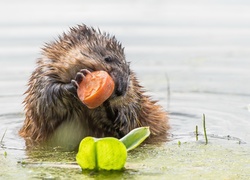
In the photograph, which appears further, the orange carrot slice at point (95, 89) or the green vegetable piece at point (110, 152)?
the orange carrot slice at point (95, 89)

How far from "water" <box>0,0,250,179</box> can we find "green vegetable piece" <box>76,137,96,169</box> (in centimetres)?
9

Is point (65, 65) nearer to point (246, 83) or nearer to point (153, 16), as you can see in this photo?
point (246, 83)

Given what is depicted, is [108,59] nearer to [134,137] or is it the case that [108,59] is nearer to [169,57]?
[134,137]

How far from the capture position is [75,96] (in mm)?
6207

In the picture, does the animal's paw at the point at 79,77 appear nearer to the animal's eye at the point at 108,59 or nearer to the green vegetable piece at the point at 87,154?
the animal's eye at the point at 108,59

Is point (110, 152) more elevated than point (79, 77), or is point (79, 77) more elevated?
point (79, 77)

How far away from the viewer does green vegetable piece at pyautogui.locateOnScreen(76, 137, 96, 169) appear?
16.7ft

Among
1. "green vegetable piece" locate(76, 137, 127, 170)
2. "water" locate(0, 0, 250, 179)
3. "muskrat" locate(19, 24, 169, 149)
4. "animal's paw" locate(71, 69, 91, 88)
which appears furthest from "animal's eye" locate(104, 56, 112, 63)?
"green vegetable piece" locate(76, 137, 127, 170)

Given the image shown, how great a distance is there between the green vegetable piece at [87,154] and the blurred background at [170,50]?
5.43 feet

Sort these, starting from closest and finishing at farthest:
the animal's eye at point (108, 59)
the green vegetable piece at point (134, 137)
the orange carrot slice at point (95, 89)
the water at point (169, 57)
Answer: the green vegetable piece at point (134, 137) < the orange carrot slice at point (95, 89) < the animal's eye at point (108, 59) < the water at point (169, 57)

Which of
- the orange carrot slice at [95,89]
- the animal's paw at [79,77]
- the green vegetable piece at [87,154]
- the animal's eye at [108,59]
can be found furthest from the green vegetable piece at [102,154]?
the animal's eye at [108,59]

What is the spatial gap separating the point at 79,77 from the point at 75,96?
218 mm

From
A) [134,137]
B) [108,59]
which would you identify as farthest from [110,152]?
[108,59]

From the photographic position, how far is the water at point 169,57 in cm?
698
